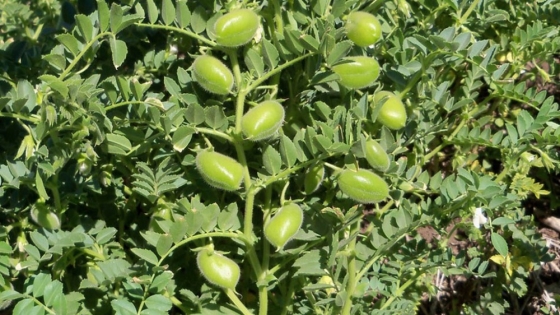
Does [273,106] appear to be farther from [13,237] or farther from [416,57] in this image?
[13,237]

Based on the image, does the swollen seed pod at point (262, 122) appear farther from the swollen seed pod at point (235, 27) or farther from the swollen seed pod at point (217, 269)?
the swollen seed pod at point (217, 269)

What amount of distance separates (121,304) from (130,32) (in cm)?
75

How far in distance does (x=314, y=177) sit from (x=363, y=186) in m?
0.12

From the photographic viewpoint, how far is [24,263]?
1.43 meters

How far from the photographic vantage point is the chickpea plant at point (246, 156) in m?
1.34

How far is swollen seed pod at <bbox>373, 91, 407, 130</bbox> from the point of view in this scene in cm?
142

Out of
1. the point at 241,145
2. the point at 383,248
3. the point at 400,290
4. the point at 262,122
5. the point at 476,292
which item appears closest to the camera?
the point at 262,122

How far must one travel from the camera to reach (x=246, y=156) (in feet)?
5.15

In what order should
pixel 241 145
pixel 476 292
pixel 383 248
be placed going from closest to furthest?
pixel 241 145 < pixel 383 248 < pixel 476 292

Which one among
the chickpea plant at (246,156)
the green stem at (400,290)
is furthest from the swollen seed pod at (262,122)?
the green stem at (400,290)

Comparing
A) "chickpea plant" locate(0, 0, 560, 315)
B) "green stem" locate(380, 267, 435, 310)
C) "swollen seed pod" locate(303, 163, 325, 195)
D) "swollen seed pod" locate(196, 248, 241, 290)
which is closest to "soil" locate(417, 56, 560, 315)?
"chickpea plant" locate(0, 0, 560, 315)

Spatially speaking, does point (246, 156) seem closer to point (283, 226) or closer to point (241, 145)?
point (241, 145)

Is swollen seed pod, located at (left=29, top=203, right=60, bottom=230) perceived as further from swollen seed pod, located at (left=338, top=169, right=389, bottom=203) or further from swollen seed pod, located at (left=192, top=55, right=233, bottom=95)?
swollen seed pod, located at (left=338, top=169, right=389, bottom=203)

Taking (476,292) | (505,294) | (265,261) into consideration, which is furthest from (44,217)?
(505,294)
